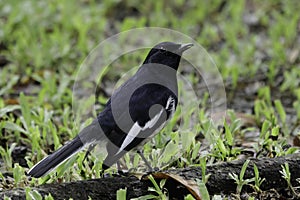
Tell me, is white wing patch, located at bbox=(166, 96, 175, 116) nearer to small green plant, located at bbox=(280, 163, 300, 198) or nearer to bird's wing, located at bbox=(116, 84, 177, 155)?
bird's wing, located at bbox=(116, 84, 177, 155)

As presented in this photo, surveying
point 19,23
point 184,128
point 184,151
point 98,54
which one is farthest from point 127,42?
point 184,151

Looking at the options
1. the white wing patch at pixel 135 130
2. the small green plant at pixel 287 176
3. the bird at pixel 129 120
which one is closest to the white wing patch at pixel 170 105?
the bird at pixel 129 120

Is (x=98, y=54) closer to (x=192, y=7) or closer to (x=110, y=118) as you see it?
(x=192, y=7)

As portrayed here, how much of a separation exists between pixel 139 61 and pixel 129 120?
2866mm

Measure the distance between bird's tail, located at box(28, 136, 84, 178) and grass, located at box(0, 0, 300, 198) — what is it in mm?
90

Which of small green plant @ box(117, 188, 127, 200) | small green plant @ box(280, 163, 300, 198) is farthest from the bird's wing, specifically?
small green plant @ box(280, 163, 300, 198)

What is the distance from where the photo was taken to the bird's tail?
11.8 ft

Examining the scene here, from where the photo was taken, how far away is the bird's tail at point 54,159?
142 inches

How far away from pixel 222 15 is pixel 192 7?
516mm

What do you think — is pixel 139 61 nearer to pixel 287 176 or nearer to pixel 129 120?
pixel 129 120

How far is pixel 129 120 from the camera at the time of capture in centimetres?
388

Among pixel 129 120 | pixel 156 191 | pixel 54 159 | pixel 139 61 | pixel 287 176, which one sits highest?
pixel 139 61

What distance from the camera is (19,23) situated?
23.5ft

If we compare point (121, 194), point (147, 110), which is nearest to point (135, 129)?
point (147, 110)
